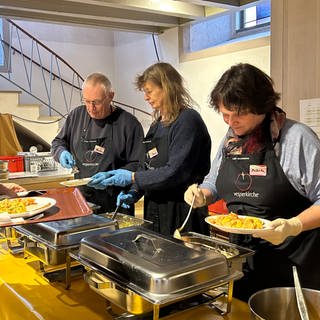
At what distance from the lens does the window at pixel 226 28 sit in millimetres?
4867

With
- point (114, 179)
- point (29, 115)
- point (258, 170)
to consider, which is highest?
point (29, 115)

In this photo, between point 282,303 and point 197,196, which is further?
point 197,196

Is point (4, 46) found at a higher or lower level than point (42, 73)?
higher

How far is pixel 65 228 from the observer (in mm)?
1187

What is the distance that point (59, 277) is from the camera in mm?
1290

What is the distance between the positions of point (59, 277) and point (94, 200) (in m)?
0.96

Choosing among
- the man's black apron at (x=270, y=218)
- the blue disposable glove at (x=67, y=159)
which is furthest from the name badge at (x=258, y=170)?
the blue disposable glove at (x=67, y=159)

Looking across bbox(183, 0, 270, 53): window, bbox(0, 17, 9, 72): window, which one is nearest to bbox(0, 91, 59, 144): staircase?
bbox(0, 17, 9, 72): window

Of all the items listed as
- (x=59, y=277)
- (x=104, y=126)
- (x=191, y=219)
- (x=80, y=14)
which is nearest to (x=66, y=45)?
(x=80, y=14)

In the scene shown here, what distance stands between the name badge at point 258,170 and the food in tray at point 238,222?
0.56ft

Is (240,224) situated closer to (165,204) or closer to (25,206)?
(25,206)

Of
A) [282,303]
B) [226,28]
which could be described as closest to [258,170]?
[282,303]

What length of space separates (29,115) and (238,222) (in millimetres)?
4952

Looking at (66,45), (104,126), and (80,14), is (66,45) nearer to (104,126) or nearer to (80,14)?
(80,14)
